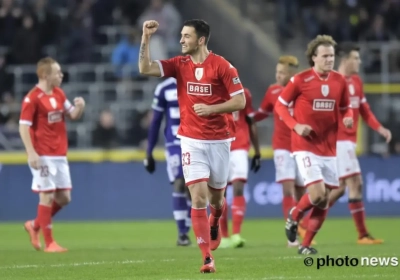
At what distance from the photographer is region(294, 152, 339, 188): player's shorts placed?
12969 millimetres

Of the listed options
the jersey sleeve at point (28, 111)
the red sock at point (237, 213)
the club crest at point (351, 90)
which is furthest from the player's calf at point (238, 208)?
the jersey sleeve at point (28, 111)

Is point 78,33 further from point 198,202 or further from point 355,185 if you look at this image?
point 198,202

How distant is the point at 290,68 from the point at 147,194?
22.8ft

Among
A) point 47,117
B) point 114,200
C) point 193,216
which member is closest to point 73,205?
point 114,200

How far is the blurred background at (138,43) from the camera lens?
2336 cm

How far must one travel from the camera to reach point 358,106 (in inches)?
617

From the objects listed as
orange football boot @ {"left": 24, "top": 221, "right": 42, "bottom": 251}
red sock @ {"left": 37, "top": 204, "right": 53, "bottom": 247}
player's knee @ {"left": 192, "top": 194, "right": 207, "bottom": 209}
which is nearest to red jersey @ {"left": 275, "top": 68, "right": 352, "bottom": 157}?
player's knee @ {"left": 192, "top": 194, "right": 207, "bottom": 209}

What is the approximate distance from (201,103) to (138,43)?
1344 cm

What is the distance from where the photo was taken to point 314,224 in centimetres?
1316

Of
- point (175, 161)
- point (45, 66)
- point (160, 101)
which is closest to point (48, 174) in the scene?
point (45, 66)

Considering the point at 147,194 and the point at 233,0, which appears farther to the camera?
the point at 233,0

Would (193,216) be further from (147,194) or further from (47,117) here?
(147,194)

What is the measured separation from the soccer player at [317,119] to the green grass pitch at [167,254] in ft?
2.09

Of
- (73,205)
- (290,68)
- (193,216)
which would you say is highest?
(290,68)
